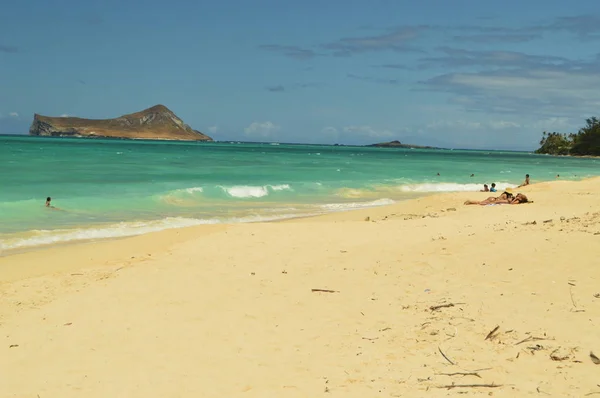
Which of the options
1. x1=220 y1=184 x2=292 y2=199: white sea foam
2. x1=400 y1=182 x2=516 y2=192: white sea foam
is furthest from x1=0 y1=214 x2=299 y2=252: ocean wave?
x1=400 y1=182 x2=516 y2=192: white sea foam

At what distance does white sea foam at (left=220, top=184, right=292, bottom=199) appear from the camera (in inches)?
1011

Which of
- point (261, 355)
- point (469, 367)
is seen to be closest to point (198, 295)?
point (261, 355)

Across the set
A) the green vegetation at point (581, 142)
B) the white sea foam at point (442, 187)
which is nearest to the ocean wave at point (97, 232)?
the white sea foam at point (442, 187)

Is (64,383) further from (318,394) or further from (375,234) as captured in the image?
(375,234)

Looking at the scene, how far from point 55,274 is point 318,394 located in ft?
Answer: 20.2

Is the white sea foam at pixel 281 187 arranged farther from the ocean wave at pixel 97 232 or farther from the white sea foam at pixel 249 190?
the ocean wave at pixel 97 232

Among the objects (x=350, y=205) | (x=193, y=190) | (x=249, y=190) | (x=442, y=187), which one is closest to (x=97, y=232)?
(x=193, y=190)

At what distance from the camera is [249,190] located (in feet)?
87.6

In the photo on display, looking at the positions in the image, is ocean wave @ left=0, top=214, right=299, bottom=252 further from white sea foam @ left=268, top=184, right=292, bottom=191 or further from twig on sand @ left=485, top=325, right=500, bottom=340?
white sea foam @ left=268, top=184, right=292, bottom=191

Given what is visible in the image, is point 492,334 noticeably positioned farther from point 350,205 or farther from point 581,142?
point 581,142

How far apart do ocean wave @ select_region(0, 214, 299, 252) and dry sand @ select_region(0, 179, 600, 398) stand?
2.05m

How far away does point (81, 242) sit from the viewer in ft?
42.0

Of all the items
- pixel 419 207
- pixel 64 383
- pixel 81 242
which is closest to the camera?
pixel 64 383

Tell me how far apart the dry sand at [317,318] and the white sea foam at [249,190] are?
1511 centimetres
